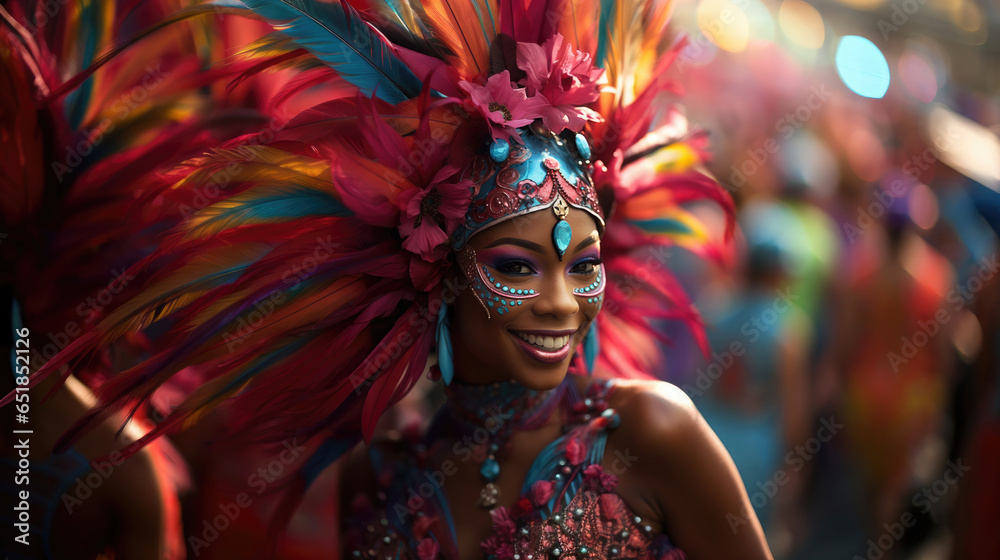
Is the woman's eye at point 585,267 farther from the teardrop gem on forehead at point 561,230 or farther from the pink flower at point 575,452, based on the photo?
the pink flower at point 575,452

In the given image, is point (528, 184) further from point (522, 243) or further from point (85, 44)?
point (85, 44)

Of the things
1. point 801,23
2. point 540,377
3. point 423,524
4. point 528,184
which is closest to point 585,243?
point 528,184

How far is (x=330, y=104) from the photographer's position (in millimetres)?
1480

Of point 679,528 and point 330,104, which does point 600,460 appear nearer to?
point 679,528

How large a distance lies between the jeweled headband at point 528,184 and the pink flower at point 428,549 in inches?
25.9

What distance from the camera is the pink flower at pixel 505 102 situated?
4.65 feet

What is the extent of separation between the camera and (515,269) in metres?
1.44

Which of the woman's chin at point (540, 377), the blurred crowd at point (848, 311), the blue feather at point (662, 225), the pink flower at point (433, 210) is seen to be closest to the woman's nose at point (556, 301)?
the woman's chin at point (540, 377)

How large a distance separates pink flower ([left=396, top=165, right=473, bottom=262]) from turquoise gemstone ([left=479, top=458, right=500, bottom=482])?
1.62 feet

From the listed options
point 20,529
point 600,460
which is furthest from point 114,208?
point 600,460

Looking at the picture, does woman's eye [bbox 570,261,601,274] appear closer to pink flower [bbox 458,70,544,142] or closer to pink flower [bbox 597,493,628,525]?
pink flower [bbox 458,70,544,142]

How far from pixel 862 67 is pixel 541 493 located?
399cm

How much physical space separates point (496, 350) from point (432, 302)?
0.58 ft

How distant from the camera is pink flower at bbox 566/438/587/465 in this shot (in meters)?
1.57
